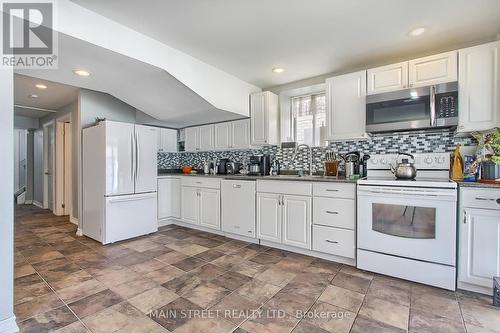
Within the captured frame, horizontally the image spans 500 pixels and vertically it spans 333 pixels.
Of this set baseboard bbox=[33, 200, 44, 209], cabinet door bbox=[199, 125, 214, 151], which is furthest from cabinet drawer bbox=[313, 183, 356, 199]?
baseboard bbox=[33, 200, 44, 209]

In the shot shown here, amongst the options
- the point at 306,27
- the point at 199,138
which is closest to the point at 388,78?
the point at 306,27

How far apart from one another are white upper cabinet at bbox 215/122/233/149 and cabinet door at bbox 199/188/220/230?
0.90 metres

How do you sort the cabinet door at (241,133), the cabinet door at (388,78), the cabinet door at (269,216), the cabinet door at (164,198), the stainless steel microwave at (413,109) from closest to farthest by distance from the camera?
the stainless steel microwave at (413,109) → the cabinet door at (388,78) → the cabinet door at (269,216) → the cabinet door at (241,133) → the cabinet door at (164,198)

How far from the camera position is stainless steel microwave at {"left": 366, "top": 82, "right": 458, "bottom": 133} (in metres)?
2.39

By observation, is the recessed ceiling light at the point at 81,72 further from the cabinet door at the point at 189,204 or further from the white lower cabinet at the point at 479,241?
the white lower cabinet at the point at 479,241

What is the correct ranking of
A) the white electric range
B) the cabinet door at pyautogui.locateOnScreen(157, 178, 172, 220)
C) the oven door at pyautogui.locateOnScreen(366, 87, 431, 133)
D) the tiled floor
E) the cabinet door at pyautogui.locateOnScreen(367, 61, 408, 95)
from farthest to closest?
the cabinet door at pyautogui.locateOnScreen(157, 178, 172, 220) → the cabinet door at pyautogui.locateOnScreen(367, 61, 408, 95) → the oven door at pyautogui.locateOnScreen(366, 87, 431, 133) → the white electric range → the tiled floor

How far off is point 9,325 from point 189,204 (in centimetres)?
259

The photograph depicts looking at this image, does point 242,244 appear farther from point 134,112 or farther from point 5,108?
point 134,112

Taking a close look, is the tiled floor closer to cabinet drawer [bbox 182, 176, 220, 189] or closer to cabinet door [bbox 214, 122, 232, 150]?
cabinet drawer [bbox 182, 176, 220, 189]

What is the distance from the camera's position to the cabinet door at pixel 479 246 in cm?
197

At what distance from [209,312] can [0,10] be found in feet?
8.44

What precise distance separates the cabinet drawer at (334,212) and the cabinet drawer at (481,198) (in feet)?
3.09

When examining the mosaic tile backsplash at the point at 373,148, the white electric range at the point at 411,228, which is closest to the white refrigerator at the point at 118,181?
the mosaic tile backsplash at the point at 373,148

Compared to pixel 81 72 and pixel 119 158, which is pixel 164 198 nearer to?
pixel 119 158
